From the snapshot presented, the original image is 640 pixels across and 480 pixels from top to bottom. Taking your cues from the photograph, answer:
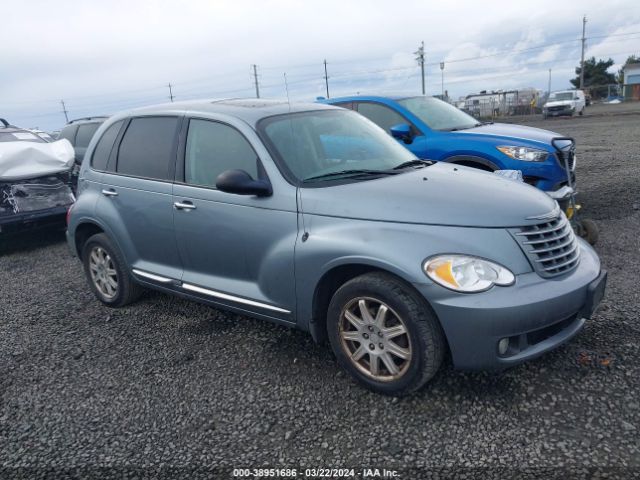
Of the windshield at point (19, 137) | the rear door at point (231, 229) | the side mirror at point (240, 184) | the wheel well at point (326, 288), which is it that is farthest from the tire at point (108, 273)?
the windshield at point (19, 137)

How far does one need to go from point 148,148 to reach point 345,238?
2.19 metres

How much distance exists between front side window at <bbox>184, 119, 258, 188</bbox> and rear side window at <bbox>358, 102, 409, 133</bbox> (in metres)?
3.54

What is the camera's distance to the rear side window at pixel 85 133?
10038 millimetres

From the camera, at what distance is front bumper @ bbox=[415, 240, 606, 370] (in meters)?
2.71

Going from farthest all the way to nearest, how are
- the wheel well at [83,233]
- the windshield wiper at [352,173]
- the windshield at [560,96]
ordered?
1. the windshield at [560,96]
2. the wheel well at [83,233]
3. the windshield wiper at [352,173]

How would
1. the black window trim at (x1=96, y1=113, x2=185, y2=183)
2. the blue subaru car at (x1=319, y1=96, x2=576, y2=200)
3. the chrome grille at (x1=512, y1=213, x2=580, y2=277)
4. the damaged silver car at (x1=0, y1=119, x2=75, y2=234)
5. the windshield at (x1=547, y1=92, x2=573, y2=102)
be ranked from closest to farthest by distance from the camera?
the chrome grille at (x1=512, y1=213, x2=580, y2=277) < the black window trim at (x1=96, y1=113, x2=185, y2=183) < the blue subaru car at (x1=319, y1=96, x2=576, y2=200) < the damaged silver car at (x1=0, y1=119, x2=75, y2=234) < the windshield at (x1=547, y1=92, x2=573, y2=102)

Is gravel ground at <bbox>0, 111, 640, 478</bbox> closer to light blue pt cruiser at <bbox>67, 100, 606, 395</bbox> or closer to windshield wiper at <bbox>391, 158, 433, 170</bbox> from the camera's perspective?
light blue pt cruiser at <bbox>67, 100, 606, 395</bbox>

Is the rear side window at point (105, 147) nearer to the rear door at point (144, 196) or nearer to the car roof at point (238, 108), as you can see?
the rear door at point (144, 196)

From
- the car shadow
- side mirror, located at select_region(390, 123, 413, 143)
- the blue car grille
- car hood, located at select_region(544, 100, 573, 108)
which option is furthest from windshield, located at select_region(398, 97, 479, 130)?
car hood, located at select_region(544, 100, 573, 108)

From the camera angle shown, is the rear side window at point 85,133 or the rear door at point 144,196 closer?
the rear door at point 144,196

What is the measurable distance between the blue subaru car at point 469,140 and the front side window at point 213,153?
3.08 m

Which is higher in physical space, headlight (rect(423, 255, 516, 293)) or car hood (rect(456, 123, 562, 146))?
car hood (rect(456, 123, 562, 146))

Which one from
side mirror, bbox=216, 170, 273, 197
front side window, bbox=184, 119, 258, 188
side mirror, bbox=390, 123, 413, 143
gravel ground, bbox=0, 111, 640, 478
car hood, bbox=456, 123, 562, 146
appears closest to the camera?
gravel ground, bbox=0, 111, 640, 478

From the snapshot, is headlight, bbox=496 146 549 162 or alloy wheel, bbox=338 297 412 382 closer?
alloy wheel, bbox=338 297 412 382
